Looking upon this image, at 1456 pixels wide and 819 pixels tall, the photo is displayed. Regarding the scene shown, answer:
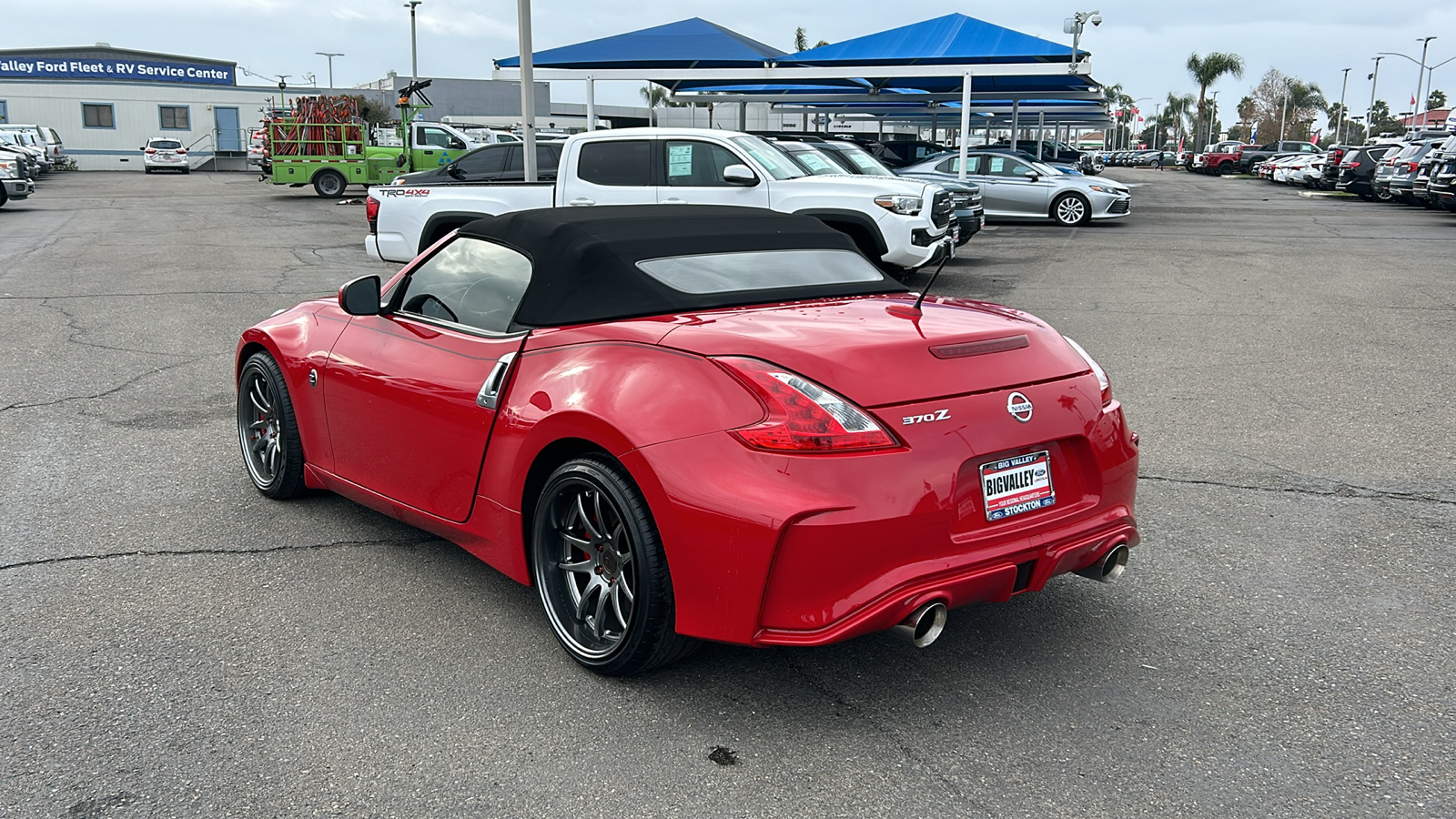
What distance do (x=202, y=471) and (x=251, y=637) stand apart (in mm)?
2231

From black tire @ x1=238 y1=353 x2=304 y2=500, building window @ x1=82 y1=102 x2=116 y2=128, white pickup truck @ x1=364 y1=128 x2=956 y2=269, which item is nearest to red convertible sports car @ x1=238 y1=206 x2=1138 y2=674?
black tire @ x1=238 y1=353 x2=304 y2=500

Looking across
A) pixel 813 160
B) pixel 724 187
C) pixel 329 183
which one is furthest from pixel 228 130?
pixel 724 187

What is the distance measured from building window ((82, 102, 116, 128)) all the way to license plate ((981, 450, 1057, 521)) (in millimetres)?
60938

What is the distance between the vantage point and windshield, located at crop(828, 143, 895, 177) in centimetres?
1653

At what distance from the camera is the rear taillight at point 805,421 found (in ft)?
10.0

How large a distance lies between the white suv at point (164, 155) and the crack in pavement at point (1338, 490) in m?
50.7

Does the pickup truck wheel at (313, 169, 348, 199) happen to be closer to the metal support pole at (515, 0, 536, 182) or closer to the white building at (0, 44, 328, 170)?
the metal support pole at (515, 0, 536, 182)

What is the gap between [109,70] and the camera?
57.1 meters

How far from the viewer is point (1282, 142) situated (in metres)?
70.4

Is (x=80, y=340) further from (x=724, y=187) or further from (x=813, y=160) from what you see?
(x=813, y=160)

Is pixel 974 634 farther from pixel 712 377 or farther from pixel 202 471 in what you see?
pixel 202 471

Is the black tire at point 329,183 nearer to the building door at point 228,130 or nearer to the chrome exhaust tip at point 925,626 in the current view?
the building door at point 228,130

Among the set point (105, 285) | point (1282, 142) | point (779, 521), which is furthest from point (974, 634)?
point (1282, 142)

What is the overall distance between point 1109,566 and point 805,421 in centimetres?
123
